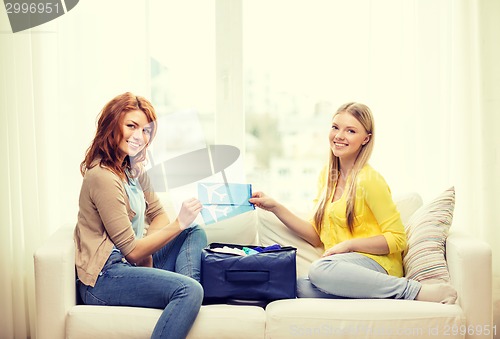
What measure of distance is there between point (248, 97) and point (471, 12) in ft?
3.72

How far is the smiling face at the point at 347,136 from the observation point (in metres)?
2.91

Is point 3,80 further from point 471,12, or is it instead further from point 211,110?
point 471,12

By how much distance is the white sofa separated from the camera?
2521 mm

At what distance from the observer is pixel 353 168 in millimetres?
2928

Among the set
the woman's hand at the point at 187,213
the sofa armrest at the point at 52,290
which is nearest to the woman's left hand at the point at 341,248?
the woman's hand at the point at 187,213

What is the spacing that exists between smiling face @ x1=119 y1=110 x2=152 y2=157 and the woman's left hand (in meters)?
0.84

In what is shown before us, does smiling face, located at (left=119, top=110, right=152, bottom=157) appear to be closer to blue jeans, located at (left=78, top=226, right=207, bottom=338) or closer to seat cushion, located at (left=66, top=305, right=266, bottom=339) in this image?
blue jeans, located at (left=78, top=226, right=207, bottom=338)

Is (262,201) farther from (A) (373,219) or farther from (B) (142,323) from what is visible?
(B) (142,323)

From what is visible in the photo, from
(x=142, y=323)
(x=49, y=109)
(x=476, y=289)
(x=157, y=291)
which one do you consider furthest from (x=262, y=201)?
(x=49, y=109)

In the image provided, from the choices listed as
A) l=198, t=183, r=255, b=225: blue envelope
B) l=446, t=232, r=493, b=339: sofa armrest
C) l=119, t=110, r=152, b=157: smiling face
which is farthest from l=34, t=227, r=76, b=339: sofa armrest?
l=446, t=232, r=493, b=339: sofa armrest

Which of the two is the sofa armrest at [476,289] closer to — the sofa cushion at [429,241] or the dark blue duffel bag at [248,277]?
the sofa cushion at [429,241]

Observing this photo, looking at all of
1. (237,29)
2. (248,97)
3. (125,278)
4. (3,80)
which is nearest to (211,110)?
(248,97)

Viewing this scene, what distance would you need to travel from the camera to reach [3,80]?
3367 mm

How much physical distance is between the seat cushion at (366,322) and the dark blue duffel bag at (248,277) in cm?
15
